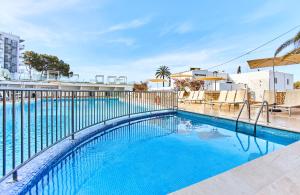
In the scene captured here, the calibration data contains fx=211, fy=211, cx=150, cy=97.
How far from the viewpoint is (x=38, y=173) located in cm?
262

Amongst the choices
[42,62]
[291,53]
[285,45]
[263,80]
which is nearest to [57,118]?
[291,53]

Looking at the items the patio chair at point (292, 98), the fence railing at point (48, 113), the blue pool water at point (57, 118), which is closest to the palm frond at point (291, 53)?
the patio chair at point (292, 98)

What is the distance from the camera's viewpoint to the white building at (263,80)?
77.0ft

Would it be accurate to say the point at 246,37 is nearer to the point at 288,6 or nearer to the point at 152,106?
the point at 288,6

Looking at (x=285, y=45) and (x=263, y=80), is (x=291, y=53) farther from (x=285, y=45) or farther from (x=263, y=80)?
(x=263, y=80)

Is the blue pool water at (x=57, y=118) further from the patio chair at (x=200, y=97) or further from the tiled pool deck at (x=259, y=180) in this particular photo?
the patio chair at (x=200, y=97)

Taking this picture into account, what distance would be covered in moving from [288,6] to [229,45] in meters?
6.71

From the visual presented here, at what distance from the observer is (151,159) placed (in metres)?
3.43

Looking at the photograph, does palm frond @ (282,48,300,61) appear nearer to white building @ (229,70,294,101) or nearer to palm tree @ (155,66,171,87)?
white building @ (229,70,294,101)

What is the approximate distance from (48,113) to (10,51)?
64.5 meters

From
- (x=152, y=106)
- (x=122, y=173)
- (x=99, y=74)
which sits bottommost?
(x=122, y=173)

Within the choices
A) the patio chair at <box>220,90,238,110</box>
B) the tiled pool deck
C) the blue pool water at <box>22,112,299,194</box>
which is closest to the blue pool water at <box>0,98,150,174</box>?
the blue pool water at <box>22,112,299,194</box>

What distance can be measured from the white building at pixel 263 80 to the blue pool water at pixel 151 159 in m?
20.2

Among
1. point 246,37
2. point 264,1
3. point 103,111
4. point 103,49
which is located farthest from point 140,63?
point 103,111
